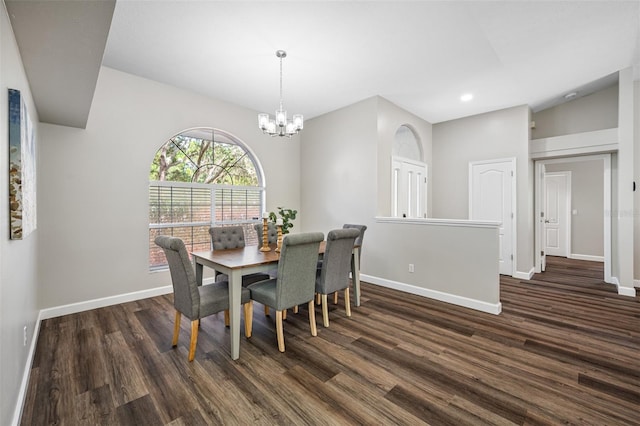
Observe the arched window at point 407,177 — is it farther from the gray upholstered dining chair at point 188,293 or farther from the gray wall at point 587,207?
the gray wall at point 587,207

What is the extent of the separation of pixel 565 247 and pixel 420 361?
6559 millimetres

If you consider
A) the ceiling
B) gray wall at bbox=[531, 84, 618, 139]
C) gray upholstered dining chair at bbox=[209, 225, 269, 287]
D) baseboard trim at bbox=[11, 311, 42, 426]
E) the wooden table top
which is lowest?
baseboard trim at bbox=[11, 311, 42, 426]

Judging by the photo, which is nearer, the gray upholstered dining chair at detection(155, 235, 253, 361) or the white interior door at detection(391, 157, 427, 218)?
the gray upholstered dining chair at detection(155, 235, 253, 361)

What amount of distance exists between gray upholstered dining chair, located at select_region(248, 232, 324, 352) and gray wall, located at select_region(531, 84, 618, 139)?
16.3 feet

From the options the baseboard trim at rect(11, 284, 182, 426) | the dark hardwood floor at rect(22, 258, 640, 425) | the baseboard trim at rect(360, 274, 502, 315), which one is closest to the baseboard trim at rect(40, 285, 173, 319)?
the baseboard trim at rect(11, 284, 182, 426)

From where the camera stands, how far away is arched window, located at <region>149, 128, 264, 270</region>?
12.6 feet

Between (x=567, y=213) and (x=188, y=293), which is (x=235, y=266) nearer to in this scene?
(x=188, y=293)

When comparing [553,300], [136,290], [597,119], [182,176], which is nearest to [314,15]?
[182,176]

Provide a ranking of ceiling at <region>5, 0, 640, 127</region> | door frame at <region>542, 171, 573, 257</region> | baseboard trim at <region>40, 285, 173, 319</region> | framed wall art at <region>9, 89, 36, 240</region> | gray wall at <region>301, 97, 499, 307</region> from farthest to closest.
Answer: door frame at <region>542, 171, 573, 257</region> < gray wall at <region>301, 97, 499, 307</region> < baseboard trim at <region>40, 285, 173, 319</region> < ceiling at <region>5, 0, 640, 127</region> < framed wall art at <region>9, 89, 36, 240</region>

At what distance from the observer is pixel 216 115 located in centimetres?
423

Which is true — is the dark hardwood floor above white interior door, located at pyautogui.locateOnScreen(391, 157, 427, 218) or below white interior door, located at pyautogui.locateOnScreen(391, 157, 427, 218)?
below

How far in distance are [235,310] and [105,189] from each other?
247cm

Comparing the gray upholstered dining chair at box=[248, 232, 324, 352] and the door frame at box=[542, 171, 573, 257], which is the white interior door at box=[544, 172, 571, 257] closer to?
the door frame at box=[542, 171, 573, 257]

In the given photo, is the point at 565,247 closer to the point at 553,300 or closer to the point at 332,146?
the point at 553,300
